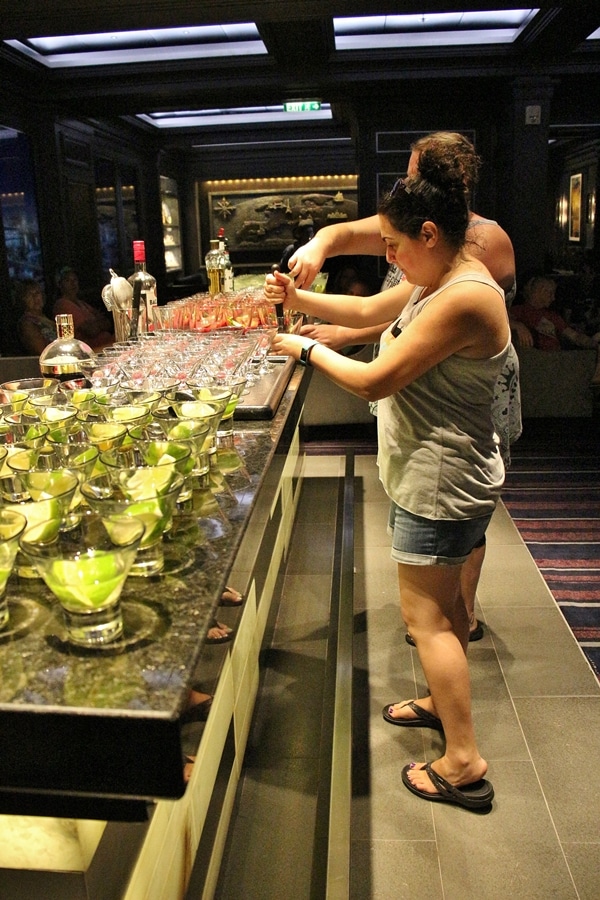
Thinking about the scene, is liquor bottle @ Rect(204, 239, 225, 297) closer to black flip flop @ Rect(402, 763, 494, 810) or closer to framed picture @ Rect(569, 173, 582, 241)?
black flip flop @ Rect(402, 763, 494, 810)

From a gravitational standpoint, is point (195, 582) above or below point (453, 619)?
above

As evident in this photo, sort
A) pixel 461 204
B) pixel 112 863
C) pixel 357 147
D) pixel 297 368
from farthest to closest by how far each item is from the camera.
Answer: pixel 357 147 → pixel 297 368 → pixel 461 204 → pixel 112 863

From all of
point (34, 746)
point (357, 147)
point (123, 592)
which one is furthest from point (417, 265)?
point (357, 147)

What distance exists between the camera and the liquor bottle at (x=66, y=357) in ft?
7.75

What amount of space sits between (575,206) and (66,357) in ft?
27.3

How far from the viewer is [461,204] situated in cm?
184

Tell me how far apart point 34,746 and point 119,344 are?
2029 mm

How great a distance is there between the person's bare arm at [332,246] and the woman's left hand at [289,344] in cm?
65

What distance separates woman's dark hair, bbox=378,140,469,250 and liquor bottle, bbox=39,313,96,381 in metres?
1.08

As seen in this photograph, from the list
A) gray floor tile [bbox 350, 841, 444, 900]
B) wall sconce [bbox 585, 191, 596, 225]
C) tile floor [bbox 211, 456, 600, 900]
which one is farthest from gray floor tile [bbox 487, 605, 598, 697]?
wall sconce [bbox 585, 191, 596, 225]

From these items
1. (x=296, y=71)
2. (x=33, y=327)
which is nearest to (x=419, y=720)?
(x=33, y=327)

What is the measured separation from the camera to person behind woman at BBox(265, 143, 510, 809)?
1805 mm

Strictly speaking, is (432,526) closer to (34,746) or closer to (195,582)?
(195,582)

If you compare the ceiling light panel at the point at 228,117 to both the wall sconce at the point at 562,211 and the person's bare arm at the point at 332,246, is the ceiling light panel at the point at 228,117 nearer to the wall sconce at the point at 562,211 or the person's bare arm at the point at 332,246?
the wall sconce at the point at 562,211
